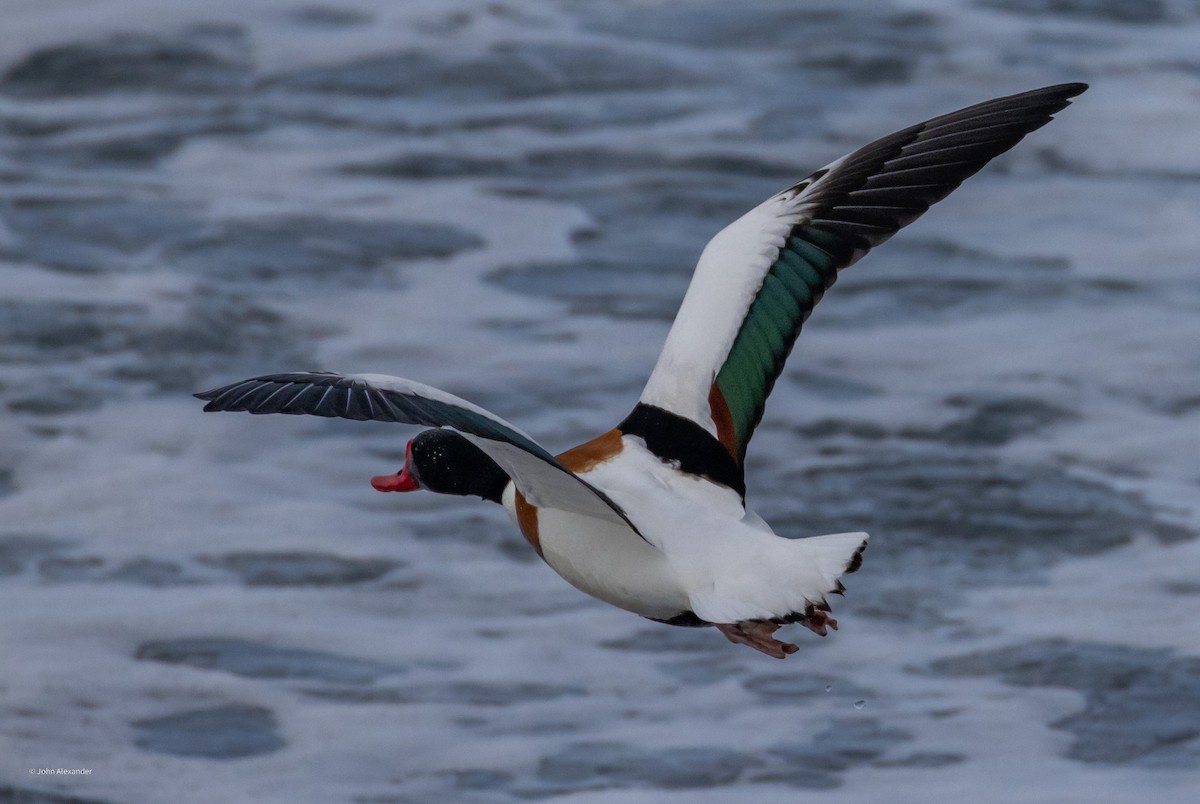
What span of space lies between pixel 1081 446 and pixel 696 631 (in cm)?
239

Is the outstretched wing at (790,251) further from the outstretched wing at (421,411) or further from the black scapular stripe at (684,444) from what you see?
the outstretched wing at (421,411)

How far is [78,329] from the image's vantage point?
9.22 metres

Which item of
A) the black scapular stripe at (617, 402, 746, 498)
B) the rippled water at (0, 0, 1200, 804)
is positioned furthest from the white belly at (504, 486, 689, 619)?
the rippled water at (0, 0, 1200, 804)

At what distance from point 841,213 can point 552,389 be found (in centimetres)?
393

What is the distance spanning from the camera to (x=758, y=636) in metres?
4.11

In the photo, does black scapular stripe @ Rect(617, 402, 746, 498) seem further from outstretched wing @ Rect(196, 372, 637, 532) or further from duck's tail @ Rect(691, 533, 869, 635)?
duck's tail @ Rect(691, 533, 869, 635)

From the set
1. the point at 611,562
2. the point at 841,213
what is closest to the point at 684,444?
the point at 611,562

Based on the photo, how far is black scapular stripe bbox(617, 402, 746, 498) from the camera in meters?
4.47

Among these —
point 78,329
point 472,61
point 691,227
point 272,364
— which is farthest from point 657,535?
point 472,61

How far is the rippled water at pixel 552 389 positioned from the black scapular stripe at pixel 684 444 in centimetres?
159

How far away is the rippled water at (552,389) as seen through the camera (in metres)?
6.09

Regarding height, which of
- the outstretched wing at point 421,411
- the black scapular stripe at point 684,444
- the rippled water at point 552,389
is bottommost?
the rippled water at point 552,389

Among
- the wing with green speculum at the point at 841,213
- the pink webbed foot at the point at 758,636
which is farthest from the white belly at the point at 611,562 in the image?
the wing with green speculum at the point at 841,213

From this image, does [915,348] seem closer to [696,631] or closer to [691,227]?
[691,227]
